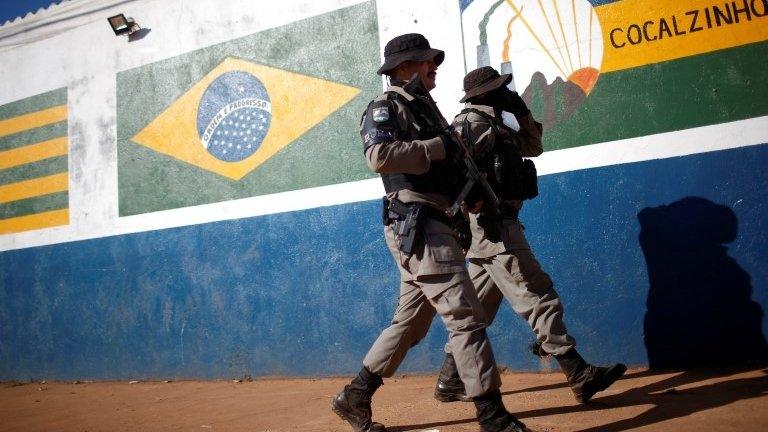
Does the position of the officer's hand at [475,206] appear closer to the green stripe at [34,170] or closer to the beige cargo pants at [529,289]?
the beige cargo pants at [529,289]

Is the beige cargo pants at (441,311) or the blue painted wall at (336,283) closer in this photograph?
the beige cargo pants at (441,311)

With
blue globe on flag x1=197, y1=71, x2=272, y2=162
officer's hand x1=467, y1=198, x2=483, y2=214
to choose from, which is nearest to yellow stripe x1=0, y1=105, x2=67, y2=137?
blue globe on flag x1=197, y1=71, x2=272, y2=162

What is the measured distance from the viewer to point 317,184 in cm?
569

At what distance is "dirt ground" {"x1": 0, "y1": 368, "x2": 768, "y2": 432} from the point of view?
3.31m

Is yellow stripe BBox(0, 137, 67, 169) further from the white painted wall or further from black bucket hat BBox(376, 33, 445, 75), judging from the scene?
black bucket hat BBox(376, 33, 445, 75)

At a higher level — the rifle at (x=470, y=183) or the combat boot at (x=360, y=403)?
the rifle at (x=470, y=183)

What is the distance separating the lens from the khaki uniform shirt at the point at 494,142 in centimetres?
379

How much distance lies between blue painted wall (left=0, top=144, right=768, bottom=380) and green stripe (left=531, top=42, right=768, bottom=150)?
25 cm

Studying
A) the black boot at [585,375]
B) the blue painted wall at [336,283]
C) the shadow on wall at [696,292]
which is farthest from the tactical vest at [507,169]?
the shadow on wall at [696,292]

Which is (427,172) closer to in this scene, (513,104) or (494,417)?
(513,104)

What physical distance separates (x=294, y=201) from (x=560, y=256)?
2294 millimetres

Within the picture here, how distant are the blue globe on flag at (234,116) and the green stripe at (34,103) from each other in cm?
193

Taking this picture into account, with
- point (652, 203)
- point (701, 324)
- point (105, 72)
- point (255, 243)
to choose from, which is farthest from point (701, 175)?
point (105, 72)

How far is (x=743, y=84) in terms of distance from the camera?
14.0 ft
